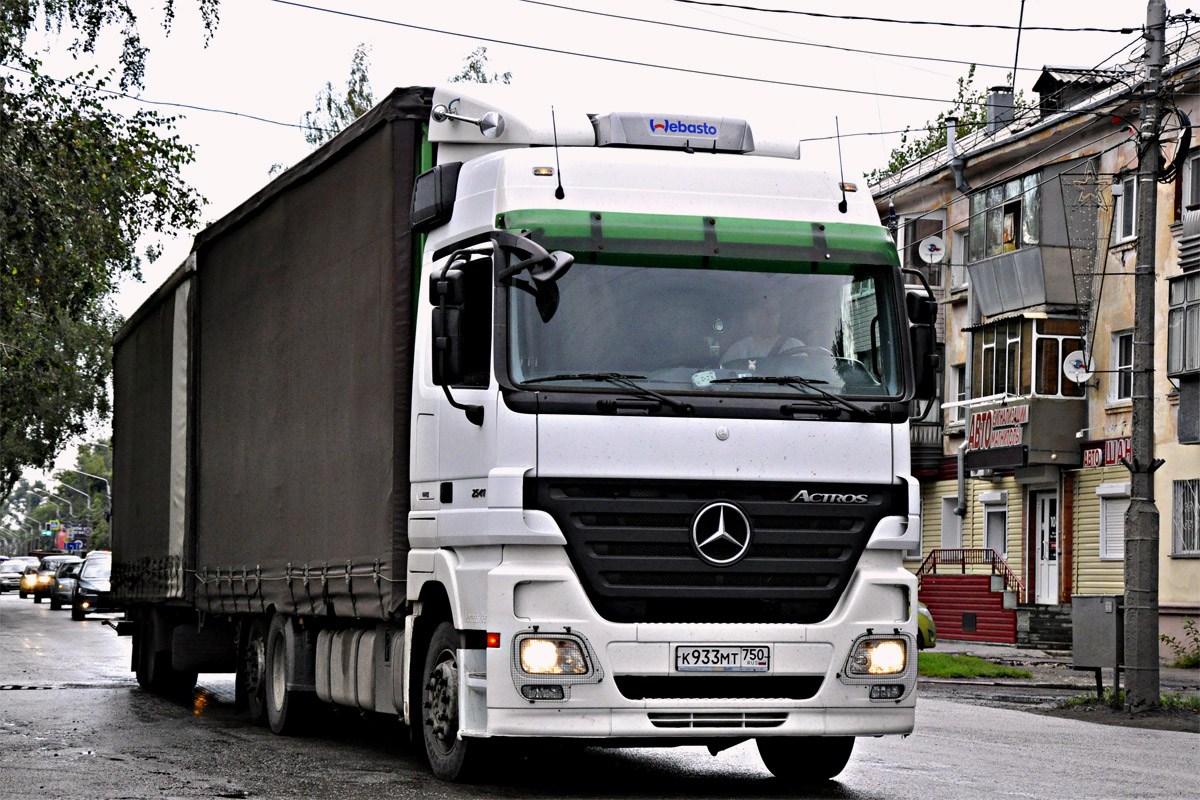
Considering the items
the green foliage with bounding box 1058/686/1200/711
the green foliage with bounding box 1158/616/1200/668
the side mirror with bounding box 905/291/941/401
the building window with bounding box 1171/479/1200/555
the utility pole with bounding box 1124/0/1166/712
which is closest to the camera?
the side mirror with bounding box 905/291/941/401

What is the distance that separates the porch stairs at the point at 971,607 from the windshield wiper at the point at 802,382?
1093 inches

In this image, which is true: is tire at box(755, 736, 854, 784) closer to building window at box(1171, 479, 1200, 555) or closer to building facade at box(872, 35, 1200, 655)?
building facade at box(872, 35, 1200, 655)

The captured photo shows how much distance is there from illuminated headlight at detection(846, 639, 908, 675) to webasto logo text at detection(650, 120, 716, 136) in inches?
115

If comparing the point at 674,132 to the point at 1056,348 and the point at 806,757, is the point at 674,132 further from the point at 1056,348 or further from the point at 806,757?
the point at 1056,348

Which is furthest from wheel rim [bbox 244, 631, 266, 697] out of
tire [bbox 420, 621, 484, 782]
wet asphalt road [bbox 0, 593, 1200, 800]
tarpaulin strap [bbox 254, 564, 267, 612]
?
tire [bbox 420, 621, 484, 782]

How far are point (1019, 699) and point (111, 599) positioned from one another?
1001cm

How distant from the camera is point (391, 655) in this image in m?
11.0

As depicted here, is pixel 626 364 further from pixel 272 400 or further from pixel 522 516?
pixel 272 400

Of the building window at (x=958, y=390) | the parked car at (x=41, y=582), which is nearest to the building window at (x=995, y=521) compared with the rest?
the building window at (x=958, y=390)

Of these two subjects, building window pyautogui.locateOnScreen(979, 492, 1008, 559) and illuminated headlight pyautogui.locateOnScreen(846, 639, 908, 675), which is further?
building window pyautogui.locateOnScreen(979, 492, 1008, 559)

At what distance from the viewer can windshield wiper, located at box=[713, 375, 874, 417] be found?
977cm

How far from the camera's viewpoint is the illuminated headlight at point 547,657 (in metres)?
9.27

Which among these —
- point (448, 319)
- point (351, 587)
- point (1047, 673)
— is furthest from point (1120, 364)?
point (448, 319)

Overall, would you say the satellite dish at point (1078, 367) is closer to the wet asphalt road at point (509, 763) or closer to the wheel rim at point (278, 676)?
the wet asphalt road at point (509, 763)
